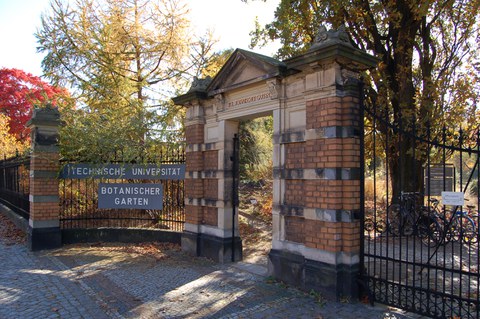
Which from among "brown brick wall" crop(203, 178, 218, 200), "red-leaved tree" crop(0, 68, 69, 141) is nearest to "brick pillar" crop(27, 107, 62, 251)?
"brown brick wall" crop(203, 178, 218, 200)

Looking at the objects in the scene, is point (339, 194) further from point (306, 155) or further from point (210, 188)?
point (210, 188)

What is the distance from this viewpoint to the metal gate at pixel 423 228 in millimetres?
4406

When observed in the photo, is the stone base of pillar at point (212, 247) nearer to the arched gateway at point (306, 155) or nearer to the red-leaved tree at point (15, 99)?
the arched gateway at point (306, 155)

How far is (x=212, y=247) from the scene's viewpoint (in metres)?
7.70

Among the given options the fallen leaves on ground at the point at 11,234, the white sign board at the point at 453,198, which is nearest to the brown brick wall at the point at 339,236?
the white sign board at the point at 453,198

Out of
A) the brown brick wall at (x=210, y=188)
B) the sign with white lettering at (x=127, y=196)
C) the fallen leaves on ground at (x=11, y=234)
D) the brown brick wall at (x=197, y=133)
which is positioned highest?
the brown brick wall at (x=197, y=133)

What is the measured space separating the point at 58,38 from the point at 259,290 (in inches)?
384

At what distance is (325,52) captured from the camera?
16.8 ft

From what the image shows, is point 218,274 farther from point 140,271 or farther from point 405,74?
point 405,74

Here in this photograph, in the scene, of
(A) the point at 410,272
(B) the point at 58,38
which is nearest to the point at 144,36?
(B) the point at 58,38

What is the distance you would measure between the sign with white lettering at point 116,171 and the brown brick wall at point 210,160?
4.23 ft

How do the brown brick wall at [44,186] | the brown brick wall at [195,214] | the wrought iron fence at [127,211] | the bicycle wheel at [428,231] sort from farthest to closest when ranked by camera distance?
the wrought iron fence at [127,211] < the brown brick wall at [44,186] < the brown brick wall at [195,214] < the bicycle wheel at [428,231]

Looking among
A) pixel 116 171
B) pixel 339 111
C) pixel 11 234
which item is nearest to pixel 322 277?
pixel 339 111

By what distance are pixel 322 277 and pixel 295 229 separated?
906mm
